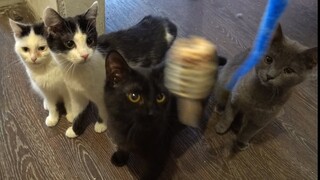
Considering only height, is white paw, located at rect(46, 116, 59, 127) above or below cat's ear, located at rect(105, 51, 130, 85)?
below

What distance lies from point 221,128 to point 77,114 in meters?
0.64

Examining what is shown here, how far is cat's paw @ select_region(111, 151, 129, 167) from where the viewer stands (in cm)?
129

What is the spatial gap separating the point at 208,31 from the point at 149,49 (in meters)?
0.74

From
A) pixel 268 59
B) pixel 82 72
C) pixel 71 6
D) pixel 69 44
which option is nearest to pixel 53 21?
pixel 69 44

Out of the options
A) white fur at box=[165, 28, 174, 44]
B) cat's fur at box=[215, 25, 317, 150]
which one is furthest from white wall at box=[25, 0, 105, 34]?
cat's fur at box=[215, 25, 317, 150]

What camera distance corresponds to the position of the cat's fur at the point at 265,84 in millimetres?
1084

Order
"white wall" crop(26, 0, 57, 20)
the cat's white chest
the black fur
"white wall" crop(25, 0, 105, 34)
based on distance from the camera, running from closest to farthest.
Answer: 1. the cat's white chest
2. the black fur
3. "white wall" crop(25, 0, 105, 34)
4. "white wall" crop(26, 0, 57, 20)

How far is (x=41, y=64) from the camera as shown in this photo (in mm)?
1211

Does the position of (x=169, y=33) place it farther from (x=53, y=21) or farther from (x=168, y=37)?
(x=53, y=21)

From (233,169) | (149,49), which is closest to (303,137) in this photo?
(233,169)

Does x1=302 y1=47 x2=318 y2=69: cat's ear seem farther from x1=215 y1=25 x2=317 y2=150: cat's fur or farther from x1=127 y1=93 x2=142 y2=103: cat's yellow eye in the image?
x1=127 y1=93 x2=142 y2=103: cat's yellow eye

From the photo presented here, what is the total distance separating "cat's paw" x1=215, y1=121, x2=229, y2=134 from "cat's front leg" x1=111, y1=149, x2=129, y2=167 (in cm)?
43

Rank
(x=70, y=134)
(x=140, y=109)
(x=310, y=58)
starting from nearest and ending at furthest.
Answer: (x=140, y=109) → (x=310, y=58) → (x=70, y=134)

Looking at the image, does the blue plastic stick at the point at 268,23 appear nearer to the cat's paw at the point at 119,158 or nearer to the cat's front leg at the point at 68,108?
the cat's paw at the point at 119,158
